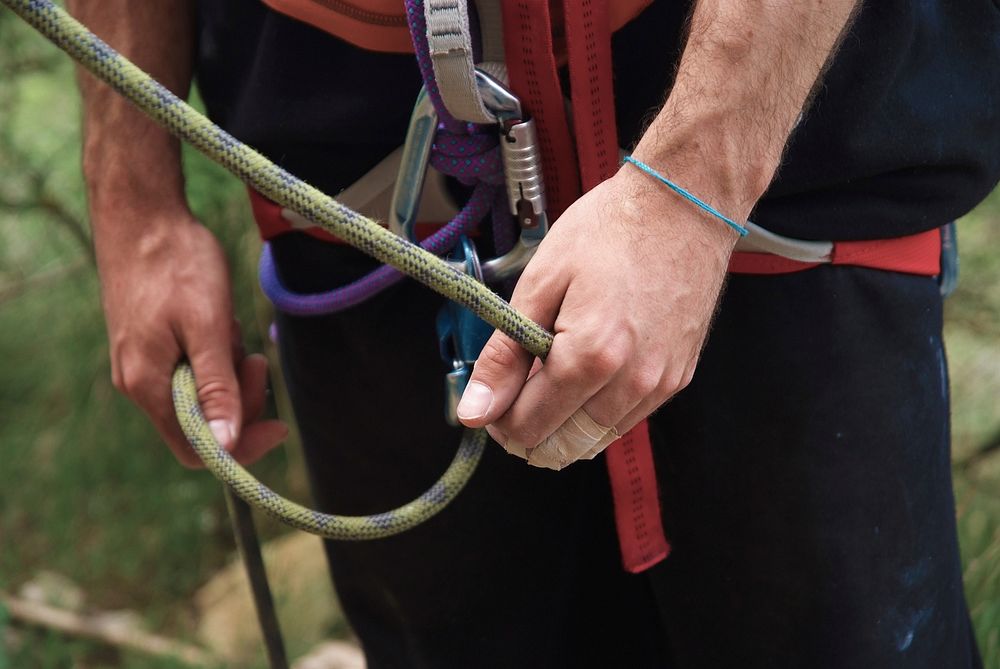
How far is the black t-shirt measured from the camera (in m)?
0.88

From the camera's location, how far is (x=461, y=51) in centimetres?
80

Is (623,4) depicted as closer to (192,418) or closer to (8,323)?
(192,418)

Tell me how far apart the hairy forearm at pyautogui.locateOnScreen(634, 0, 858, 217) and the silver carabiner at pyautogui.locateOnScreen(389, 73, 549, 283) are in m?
0.13

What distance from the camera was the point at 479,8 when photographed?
847 mm

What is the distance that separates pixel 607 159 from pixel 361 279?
0.30 metres

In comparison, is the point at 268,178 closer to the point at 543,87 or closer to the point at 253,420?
the point at 543,87

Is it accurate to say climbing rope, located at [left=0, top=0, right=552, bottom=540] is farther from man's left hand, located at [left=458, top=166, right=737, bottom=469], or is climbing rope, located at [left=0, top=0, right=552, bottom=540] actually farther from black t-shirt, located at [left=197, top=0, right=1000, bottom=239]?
black t-shirt, located at [left=197, top=0, right=1000, bottom=239]

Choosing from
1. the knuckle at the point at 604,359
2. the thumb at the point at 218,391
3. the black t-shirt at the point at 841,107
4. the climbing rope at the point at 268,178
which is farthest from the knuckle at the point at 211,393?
the knuckle at the point at 604,359

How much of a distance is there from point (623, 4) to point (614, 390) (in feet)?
1.04

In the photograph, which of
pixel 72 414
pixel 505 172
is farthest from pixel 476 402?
pixel 72 414

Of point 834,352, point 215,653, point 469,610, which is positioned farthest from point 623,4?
point 215,653

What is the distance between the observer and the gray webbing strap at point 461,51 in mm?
787

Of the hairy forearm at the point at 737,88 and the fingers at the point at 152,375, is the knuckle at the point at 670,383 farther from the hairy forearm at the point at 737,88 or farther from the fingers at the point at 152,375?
the fingers at the point at 152,375

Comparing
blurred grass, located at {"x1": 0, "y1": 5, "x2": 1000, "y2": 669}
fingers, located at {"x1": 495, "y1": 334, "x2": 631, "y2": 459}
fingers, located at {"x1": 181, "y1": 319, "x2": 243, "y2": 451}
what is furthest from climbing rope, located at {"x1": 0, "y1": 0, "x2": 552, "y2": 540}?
blurred grass, located at {"x1": 0, "y1": 5, "x2": 1000, "y2": 669}
